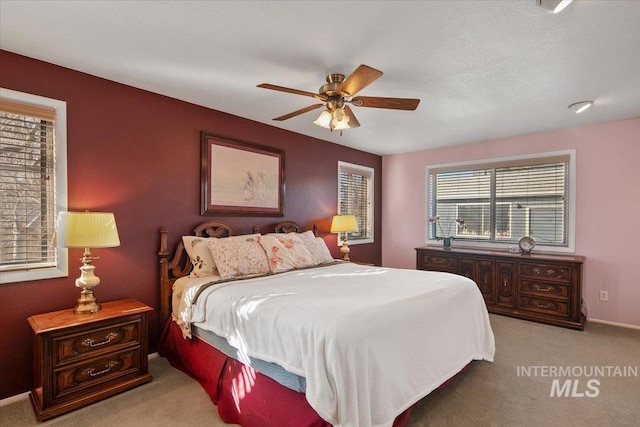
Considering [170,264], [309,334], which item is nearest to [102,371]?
[170,264]

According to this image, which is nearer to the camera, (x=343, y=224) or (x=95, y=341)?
(x=95, y=341)

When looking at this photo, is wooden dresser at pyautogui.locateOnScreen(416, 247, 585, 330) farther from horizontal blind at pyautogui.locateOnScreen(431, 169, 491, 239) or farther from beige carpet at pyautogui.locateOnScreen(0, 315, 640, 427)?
beige carpet at pyautogui.locateOnScreen(0, 315, 640, 427)

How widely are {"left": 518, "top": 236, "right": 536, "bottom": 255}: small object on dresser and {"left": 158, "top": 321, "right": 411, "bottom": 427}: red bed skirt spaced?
3179 mm

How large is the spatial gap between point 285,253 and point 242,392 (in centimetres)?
146

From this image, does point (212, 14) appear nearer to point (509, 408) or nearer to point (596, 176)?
point (509, 408)

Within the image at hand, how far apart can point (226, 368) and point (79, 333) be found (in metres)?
0.99

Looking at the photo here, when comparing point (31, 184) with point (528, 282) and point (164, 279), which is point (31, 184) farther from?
point (528, 282)

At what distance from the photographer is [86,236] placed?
2.21 m

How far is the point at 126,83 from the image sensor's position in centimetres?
277

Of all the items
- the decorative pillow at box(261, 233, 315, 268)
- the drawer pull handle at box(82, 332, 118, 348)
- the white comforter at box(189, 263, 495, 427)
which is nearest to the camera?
the white comforter at box(189, 263, 495, 427)

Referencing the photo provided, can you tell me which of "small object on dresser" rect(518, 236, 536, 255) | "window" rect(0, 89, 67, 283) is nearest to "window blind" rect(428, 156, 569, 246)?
"small object on dresser" rect(518, 236, 536, 255)

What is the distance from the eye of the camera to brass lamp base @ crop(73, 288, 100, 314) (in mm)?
2285

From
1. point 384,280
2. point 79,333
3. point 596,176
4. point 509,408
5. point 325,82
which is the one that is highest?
point 325,82

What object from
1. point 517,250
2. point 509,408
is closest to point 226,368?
point 509,408
